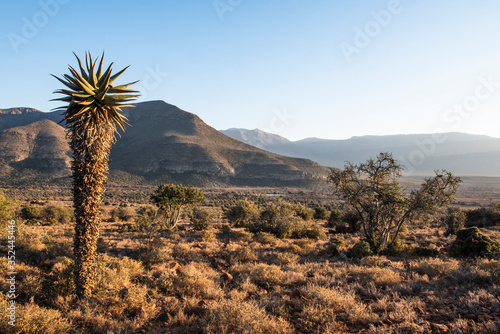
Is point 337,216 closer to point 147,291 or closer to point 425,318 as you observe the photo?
point 425,318

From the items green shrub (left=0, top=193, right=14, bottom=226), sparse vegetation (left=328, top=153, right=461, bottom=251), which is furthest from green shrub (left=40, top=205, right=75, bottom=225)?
sparse vegetation (left=328, top=153, right=461, bottom=251)

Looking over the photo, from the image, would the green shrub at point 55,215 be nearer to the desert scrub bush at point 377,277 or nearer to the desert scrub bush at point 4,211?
the desert scrub bush at point 4,211

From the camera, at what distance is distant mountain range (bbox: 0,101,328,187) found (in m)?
68.6

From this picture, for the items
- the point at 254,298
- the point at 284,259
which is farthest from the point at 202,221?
the point at 254,298

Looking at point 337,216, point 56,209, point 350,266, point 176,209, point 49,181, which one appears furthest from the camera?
point 49,181

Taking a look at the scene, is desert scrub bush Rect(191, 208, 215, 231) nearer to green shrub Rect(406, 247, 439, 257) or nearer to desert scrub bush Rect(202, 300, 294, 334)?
green shrub Rect(406, 247, 439, 257)

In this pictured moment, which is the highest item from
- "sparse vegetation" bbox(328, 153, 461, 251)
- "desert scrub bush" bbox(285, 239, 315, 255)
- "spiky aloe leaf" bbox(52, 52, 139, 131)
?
"spiky aloe leaf" bbox(52, 52, 139, 131)

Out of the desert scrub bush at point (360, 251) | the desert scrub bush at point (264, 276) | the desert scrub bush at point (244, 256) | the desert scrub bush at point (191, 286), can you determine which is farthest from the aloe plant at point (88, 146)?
the desert scrub bush at point (360, 251)

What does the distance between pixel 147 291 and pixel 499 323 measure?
8153 millimetres

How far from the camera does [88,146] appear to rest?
618cm

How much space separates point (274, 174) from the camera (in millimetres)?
88812

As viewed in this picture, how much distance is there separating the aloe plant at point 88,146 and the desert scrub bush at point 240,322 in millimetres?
3742

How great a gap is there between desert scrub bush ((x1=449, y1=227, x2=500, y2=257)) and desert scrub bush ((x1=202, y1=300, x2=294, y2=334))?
11013 mm

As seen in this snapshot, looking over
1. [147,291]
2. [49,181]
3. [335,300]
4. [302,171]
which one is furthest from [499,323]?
[302,171]
